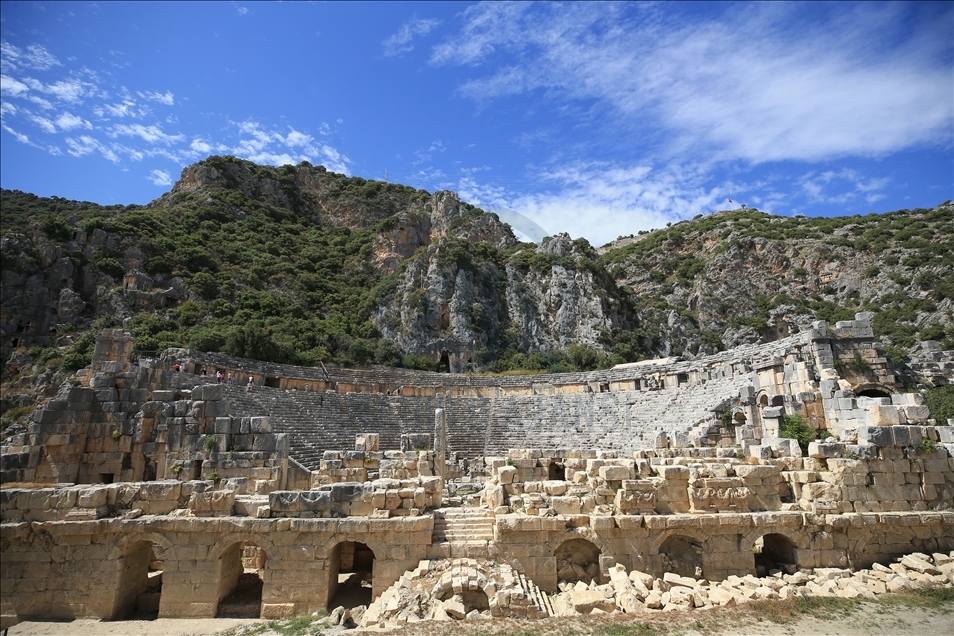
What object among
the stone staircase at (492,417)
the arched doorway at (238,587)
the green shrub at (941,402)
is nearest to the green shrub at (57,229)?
the stone staircase at (492,417)

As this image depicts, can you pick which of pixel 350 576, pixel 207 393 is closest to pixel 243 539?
pixel 350 576

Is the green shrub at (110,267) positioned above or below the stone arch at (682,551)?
above

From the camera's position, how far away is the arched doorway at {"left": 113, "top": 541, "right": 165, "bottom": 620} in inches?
312

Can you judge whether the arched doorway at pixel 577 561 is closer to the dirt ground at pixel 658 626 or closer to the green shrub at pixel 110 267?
the dirt ground at pixel 658 626

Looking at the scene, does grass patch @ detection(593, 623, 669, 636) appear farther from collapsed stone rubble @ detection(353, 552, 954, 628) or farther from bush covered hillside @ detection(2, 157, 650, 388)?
bush covered hillside @ detection(2, 157, 650, 388)

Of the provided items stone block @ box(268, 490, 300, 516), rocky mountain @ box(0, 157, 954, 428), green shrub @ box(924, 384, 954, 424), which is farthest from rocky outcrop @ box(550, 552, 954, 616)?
rocky mountain @ box(0, 157, 954, 428)

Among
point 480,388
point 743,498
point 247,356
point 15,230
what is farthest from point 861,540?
point 15,230

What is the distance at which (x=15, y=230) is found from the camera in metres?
27.1

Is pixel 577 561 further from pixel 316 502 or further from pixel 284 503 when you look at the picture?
pixel 284 503

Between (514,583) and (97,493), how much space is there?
702cm

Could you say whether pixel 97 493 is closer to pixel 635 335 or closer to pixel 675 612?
pixel 675 612

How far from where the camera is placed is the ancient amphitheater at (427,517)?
25.3 feet

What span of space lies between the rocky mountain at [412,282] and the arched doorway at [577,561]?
23.5m

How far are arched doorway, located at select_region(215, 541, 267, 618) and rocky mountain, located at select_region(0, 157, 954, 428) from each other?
18.1 m
